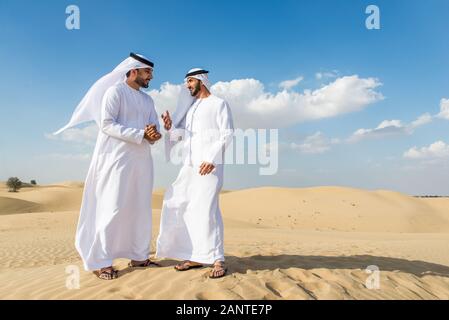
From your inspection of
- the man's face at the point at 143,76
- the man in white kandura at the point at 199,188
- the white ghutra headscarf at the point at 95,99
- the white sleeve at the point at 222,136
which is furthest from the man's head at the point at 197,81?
the white ghutra headscarf at the point at 95,99

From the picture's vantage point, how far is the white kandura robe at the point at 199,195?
4754 millimetres

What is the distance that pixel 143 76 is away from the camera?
5262 mm

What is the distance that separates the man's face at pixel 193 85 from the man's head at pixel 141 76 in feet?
1.82

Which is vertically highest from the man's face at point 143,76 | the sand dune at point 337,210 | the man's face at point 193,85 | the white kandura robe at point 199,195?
the man's face at point 143,76

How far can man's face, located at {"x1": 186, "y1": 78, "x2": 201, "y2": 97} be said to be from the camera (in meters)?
5.17

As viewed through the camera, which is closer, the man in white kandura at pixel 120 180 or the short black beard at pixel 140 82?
the man in white kandura at pixel 120 180

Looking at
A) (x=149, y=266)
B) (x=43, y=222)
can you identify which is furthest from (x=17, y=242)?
(x=149, y=266)

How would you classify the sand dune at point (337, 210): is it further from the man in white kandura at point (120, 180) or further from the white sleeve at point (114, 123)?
the white sleeve at point (114, 123)

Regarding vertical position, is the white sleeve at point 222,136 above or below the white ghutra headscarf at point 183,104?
below

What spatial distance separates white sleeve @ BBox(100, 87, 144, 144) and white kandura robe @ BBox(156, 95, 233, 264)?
67 cm

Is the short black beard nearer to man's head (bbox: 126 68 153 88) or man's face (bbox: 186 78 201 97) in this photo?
man's head (bbox: 126 68 153 88)

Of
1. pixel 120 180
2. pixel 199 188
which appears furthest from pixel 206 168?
pixel 120 180
